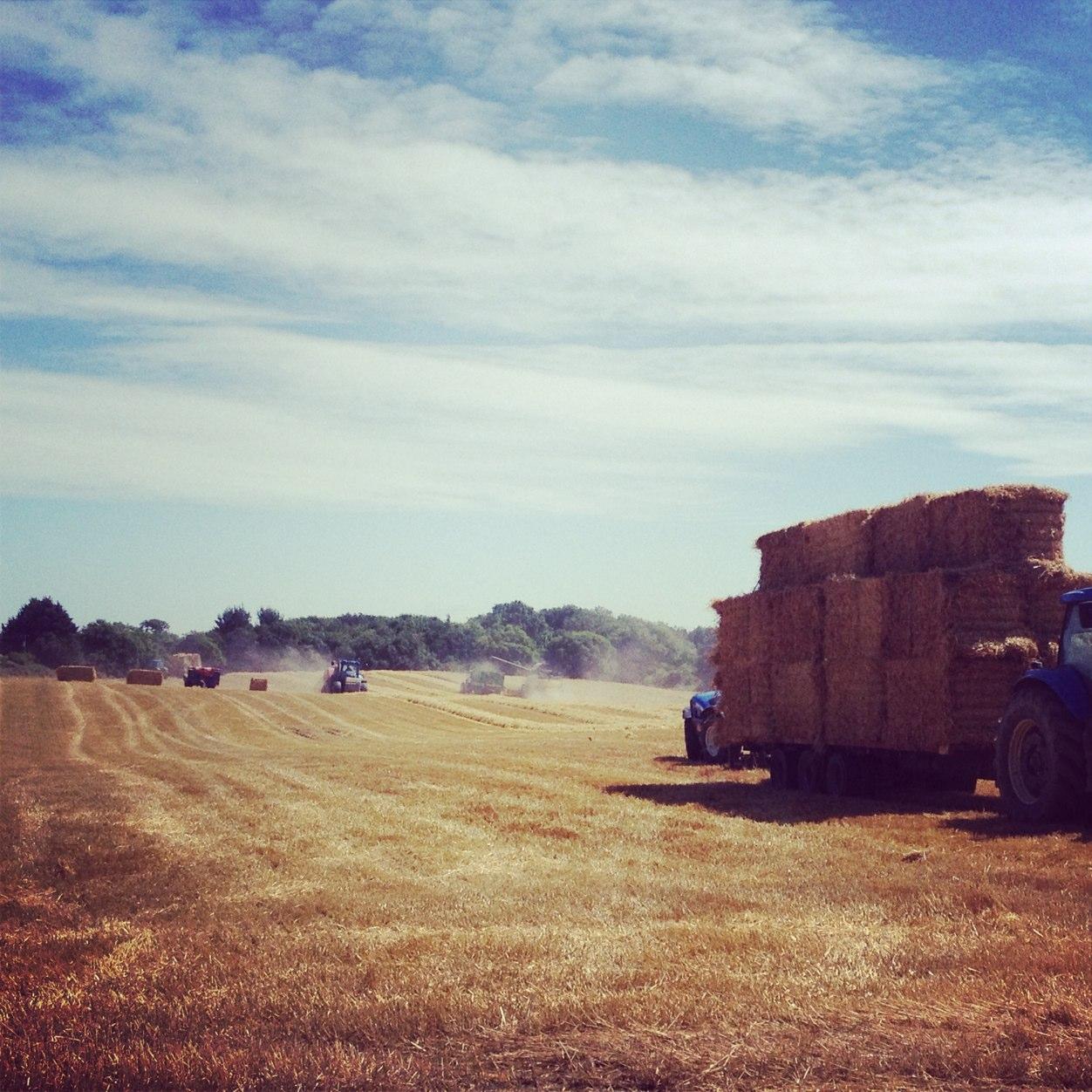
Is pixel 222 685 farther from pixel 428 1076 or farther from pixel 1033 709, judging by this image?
pixel 428 1076

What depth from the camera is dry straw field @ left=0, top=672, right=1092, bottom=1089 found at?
5805 millimetres

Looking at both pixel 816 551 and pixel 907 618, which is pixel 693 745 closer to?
pixel 816 551

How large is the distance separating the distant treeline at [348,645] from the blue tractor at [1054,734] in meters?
106

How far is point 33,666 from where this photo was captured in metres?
107

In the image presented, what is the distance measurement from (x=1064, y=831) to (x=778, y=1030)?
8.57 m

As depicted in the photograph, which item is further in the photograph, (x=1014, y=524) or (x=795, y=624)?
(x=795, y=624)

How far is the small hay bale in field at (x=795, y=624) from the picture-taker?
20203 millimetres

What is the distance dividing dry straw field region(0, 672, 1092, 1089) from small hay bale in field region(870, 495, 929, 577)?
3.44 m

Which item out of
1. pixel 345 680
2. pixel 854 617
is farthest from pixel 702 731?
pixel 345 680

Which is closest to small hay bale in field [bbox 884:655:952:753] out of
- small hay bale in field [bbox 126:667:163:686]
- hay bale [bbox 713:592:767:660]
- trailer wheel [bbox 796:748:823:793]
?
trailer wheel [bbox 796:748:823:793]

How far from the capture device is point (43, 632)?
124 meters

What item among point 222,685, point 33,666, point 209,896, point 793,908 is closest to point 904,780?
point 793,908

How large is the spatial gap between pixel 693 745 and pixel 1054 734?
16.0 m

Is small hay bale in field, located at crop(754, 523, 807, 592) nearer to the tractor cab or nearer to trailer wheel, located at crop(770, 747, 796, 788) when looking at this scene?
trailer wheel, located at crop(770, 747, 796, 788)
